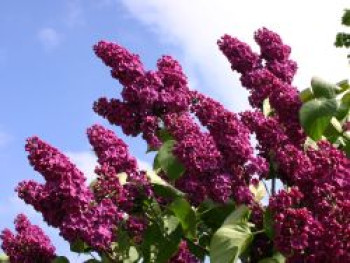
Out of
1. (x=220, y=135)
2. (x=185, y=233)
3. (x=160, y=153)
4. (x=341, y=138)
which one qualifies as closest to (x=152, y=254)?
(x=185, y=233)

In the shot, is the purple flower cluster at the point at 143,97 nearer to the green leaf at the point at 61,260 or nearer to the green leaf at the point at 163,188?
the green leaf at the point at 163,188

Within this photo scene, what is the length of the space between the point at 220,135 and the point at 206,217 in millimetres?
573

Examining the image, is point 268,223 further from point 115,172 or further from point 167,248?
point 115,172

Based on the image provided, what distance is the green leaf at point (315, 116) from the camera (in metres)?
4.03

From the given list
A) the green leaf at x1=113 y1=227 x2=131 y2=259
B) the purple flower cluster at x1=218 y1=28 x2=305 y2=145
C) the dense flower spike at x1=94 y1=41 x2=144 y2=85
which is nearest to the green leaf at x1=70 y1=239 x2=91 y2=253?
the green leaf at x1=113 y1=227 x2=131 y2=259

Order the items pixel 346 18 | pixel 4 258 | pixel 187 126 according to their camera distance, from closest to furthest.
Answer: pixel 187 126, pixel 4 258, pixel 346 18

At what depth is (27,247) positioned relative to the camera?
14.9ft

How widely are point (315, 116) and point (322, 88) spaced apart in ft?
1.79

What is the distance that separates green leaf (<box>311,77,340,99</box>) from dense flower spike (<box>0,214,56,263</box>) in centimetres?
188

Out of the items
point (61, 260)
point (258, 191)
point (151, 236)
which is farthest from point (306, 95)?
point (61, 260)

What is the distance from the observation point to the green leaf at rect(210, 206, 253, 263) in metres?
3.76

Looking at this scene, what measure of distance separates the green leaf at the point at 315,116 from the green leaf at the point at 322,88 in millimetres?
183

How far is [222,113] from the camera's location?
13.8ft

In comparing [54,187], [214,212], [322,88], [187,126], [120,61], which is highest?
[120,61]
